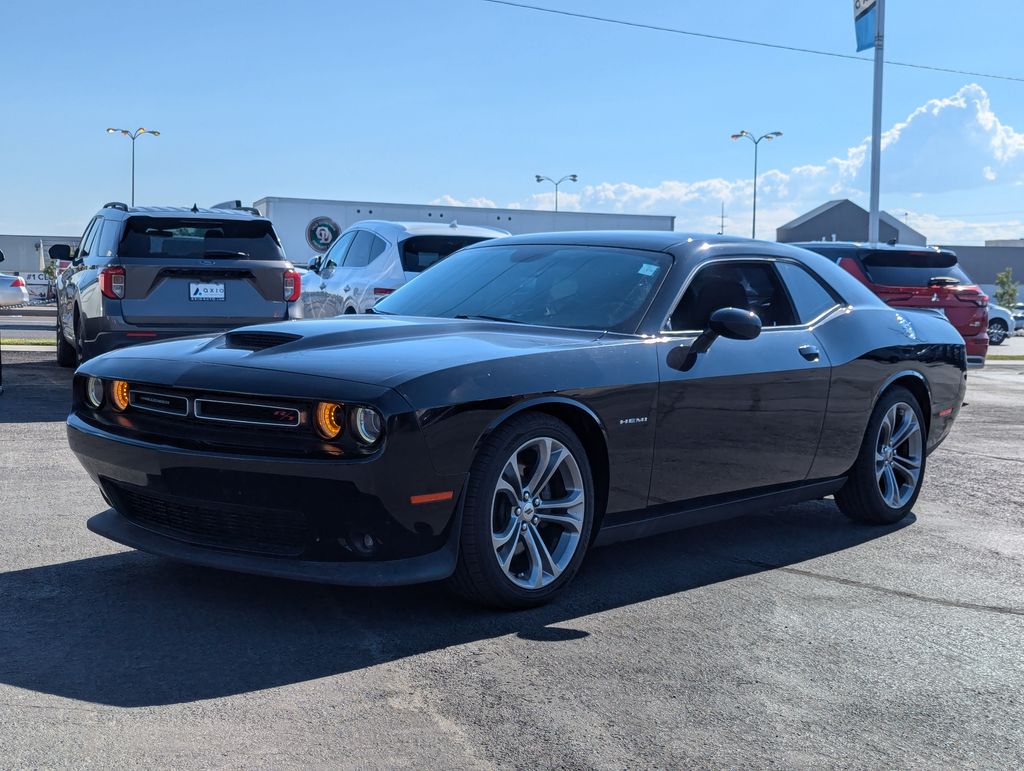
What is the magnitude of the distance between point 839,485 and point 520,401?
2.39 m

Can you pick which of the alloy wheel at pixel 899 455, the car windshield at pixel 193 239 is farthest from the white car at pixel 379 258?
the alloy wheel at pixel 899 455

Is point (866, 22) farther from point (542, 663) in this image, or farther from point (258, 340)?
point (542, 663)

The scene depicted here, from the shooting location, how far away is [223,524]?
13.6 feet

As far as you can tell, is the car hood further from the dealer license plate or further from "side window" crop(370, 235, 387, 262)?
"side window" crop(370, 235, 387, 262)

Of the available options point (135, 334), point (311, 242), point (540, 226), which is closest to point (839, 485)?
point (135, 334)

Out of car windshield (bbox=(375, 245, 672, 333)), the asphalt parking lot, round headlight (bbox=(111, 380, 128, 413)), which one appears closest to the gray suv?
the asphalt parking lot

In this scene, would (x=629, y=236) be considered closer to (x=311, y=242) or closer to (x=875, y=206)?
(x=875, y=206)

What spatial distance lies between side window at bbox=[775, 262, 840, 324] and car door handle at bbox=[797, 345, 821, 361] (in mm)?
193

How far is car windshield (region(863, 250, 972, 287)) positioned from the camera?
12461 millimetres

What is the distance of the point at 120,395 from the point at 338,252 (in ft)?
29.5

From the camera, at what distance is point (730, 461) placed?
16.9 feet

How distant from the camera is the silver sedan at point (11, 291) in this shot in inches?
1326

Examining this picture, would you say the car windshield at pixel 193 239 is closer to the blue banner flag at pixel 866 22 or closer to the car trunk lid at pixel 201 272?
the car trunk lid at pixel 201 272

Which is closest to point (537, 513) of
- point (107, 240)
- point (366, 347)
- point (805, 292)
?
point (366, 347)
